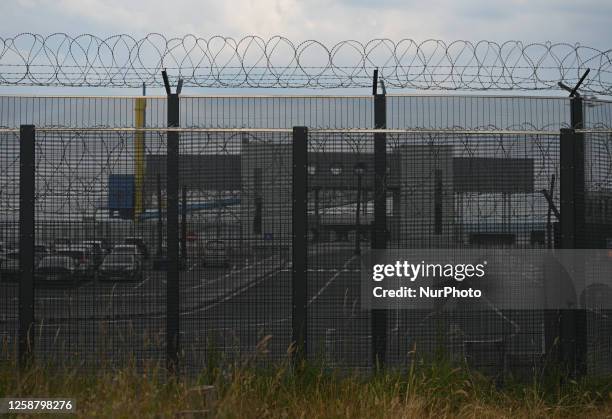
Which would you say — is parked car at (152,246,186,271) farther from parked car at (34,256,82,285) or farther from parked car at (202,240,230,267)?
parked car at (34,256,82,285)

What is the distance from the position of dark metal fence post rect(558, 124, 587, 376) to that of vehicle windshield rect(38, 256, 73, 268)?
13.6 ft

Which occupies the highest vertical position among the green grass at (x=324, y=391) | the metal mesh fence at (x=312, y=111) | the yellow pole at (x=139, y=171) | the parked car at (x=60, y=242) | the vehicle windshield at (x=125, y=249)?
the metal mesh fence at (x=312, y=111)

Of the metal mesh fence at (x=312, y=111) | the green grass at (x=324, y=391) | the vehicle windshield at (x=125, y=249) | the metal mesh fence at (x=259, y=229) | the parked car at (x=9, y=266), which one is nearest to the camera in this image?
the green grass at (x=324, y=391)

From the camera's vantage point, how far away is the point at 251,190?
681 centimetres

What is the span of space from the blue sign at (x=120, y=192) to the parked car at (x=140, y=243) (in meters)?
0.27

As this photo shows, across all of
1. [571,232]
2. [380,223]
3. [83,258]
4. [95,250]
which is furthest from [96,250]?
[571,232]

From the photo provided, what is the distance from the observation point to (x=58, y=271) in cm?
687

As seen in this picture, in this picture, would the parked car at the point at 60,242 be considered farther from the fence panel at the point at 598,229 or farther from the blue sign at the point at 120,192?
the fence panel at the point at 598,229

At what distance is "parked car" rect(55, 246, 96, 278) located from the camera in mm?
6801

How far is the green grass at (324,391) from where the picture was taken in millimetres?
5738

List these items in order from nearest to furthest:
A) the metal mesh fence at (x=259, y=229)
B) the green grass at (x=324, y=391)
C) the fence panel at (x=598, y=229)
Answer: the green grass at (x=324, y=391) < the metal mesh fence at (x=259, y=229) < the fence panel at (x=598, y=229)

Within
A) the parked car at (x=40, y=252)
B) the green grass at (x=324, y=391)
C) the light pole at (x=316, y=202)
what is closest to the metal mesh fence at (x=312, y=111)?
the light pole at (x=316, y=202)

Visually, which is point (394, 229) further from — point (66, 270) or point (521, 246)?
point (66, 270)
